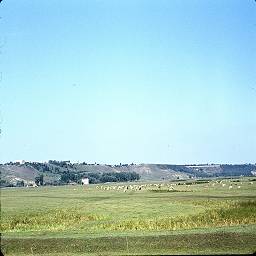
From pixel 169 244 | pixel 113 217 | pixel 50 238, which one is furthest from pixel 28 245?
pixel 113 217

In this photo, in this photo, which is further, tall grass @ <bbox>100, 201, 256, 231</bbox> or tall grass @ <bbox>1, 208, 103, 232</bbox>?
tall grass @ <bbox>1, 208, 103, 232</bbox>

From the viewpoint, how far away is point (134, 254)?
28203 millimetres

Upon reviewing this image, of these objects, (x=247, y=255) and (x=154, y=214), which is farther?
(x=154, y=214)

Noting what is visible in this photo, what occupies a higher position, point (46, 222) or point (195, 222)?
Answer: point (195, 222)

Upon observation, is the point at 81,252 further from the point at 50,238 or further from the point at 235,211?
the point at 235,211

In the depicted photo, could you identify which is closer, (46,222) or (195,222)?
(195,222)

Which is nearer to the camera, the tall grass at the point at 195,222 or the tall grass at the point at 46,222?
the tall grass at the point at 195,222

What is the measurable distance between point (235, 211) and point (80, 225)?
60.3ft

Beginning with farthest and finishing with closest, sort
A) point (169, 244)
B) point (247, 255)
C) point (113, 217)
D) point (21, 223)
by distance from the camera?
point (113, 217), point (21, 223), point (169, 244), point (247, 255)

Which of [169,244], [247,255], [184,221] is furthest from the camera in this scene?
[184,221]

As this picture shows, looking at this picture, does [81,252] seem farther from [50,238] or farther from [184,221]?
[184,221]

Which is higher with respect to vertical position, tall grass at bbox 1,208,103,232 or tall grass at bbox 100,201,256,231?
tall grass at bbox 100,201,256,231

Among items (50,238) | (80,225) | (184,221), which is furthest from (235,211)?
(50,238)

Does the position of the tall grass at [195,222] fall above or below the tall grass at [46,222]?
above
